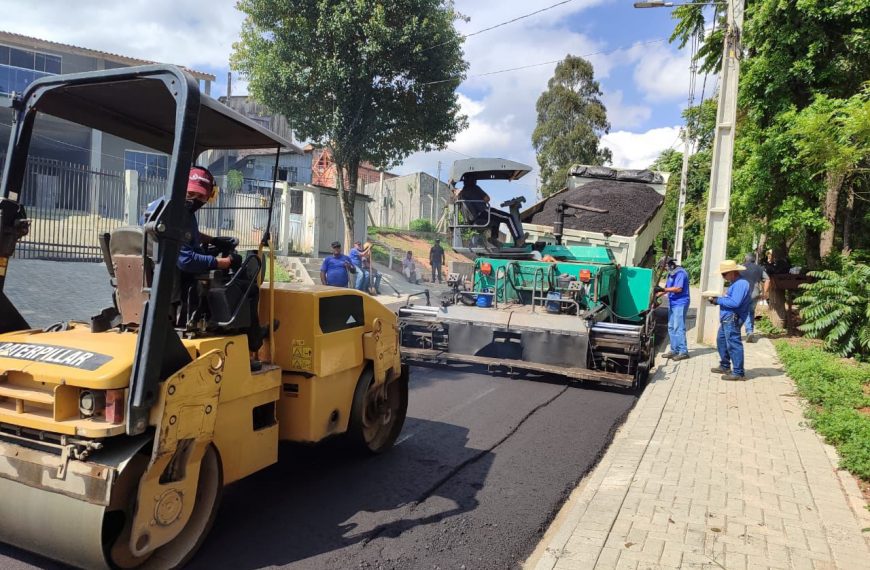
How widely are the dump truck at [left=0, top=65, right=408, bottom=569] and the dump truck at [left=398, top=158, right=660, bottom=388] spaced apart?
4.14m

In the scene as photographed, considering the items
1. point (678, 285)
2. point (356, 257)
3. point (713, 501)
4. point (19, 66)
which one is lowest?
point (713, 501)

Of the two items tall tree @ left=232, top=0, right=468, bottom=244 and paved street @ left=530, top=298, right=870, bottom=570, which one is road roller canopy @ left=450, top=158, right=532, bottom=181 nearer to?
paved street @ left=530, top=298, right=870, bottom=570

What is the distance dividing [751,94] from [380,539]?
1126 centimetres

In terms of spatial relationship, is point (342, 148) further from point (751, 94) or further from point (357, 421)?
point (357, 421)

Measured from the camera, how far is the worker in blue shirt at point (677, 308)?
32.0 ft

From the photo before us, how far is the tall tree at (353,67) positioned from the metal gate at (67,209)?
4.65 meters

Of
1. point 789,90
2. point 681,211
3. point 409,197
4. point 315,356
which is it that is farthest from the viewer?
point 409,197

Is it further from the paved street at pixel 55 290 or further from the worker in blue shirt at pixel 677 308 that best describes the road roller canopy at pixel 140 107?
the worker in blue shirt at pixel 677 308

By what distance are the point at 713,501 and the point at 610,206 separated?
28.6ft

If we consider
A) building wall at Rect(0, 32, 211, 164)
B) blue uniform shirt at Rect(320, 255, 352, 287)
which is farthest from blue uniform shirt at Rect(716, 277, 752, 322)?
building wall at Rect(0, 32, 211, 164)

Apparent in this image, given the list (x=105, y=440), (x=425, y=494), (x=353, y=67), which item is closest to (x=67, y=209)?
(x=353, y=67)

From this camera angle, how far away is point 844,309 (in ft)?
31.3

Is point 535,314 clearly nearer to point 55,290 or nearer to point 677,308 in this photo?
point 677,308

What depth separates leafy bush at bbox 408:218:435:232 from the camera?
35375mm
